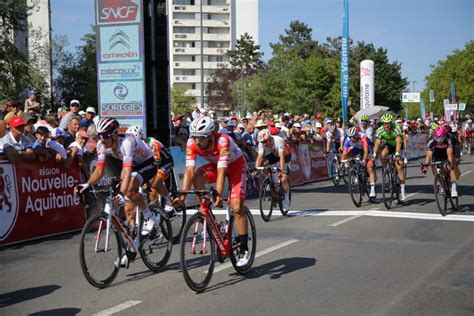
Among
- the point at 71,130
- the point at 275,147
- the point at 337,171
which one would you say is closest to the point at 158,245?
the point at 275,147

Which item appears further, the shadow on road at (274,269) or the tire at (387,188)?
the tire at (387,188)

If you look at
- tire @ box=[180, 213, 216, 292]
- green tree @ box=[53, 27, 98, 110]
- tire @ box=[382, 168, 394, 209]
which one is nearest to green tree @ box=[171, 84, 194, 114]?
green tree @ box=[53, 27, 98, 110]

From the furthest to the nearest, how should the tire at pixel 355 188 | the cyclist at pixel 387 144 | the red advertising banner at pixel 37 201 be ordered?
1. the cyclist at pixel 387 144
2. the tire at pixel 355 188
3. the red advertising banner at pixel 37 201

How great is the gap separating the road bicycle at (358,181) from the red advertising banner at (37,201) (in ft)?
19.6

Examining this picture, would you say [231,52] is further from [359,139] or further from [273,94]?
[359,139]

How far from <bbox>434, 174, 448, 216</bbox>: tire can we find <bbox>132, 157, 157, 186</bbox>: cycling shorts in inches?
250

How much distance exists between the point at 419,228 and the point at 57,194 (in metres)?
6.48

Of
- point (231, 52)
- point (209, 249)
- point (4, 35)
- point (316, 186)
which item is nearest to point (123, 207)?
point (209, 249)

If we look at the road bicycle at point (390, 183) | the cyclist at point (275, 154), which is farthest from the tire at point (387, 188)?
the cyclist at point (275, 154)

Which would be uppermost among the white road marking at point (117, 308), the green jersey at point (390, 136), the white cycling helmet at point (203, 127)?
the white cycling helmet at point (203, 127)

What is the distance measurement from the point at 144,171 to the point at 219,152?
1.55 m

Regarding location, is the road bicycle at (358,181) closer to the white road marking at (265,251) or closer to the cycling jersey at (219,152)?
the white road marking at (265,251)

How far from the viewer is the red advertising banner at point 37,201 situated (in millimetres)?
10102

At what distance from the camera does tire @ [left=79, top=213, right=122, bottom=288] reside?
6.81 meters
